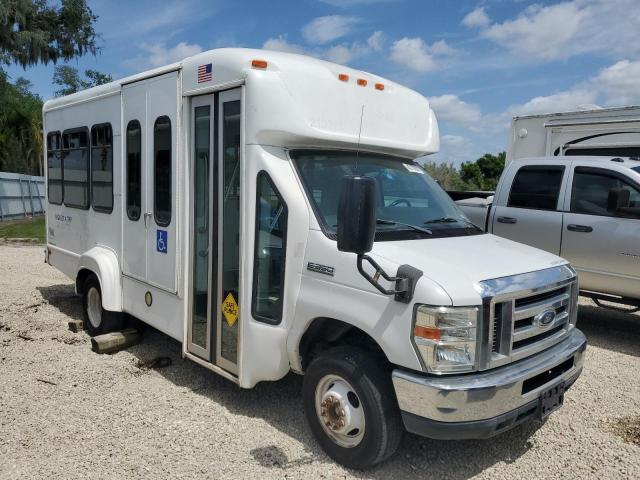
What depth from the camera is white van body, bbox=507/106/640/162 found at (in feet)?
27.8

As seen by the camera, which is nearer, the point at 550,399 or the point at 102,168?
the point at 550,399

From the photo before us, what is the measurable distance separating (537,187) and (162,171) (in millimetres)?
4838

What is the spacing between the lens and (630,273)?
20.6 feet

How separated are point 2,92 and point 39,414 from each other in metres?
18.4

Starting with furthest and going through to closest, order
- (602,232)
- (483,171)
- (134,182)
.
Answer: (483,171) < (602,232) < (134,182)

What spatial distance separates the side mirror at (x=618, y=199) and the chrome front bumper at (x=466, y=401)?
3.79 metres

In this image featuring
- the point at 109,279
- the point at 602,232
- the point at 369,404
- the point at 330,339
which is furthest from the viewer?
the point at 602,232

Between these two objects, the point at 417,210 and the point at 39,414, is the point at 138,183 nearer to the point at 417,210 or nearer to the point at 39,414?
the point at 39,414

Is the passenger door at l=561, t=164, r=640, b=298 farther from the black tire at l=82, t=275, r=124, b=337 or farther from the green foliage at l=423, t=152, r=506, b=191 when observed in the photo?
the green foliage at l=423, t=152, r=506, b=191

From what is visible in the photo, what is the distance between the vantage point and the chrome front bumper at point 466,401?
309 cm

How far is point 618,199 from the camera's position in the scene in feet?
20.7

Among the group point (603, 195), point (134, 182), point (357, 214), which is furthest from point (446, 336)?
point (603, 195)

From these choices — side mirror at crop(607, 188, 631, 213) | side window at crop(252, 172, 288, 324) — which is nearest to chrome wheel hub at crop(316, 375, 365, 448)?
side window at crop(252, 172, 288, 324)

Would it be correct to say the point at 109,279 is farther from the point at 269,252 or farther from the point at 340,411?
the point at 340,411
